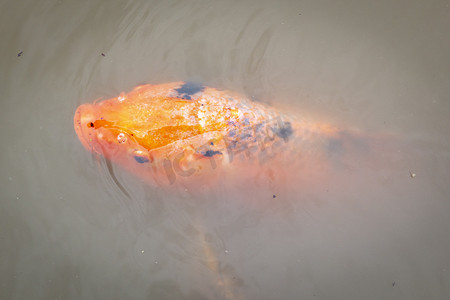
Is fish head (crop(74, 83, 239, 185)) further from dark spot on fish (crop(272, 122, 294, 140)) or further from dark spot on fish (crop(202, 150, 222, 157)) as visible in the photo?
dark spot on fish (crop(272, 122, 294, 140))

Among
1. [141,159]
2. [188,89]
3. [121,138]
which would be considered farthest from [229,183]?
[121,138]

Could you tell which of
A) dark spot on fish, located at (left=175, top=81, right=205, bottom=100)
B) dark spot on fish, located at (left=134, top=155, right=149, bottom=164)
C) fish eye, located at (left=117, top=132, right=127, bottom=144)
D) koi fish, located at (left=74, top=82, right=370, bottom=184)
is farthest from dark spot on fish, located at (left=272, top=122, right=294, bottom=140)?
fish eye, located at (left=117, top=132, right=127, bottom=144)

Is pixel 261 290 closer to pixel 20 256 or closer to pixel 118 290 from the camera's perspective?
pixel 118 290

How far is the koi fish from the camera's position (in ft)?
8.45

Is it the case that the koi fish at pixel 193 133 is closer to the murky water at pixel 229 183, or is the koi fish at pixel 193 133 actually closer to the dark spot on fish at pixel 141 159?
the dark spot on fish at pixel 141 159

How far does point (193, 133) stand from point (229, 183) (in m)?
0.65

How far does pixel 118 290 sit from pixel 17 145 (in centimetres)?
167

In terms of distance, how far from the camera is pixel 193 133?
2586 millimetres

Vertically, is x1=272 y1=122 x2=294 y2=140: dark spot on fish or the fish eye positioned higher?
the fish eye

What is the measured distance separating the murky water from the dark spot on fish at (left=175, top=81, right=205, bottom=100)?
325 mm

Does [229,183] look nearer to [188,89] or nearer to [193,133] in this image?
[193,133]

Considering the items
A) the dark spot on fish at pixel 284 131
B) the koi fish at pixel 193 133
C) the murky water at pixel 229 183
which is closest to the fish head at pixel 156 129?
the koi fish at pixel 193 133

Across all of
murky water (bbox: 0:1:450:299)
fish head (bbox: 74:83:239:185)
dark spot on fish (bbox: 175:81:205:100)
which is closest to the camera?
fish head (bbox: 74:83:239:185)

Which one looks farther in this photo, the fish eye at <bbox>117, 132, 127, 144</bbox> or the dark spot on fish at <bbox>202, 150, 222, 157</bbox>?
the dark spot on fish at <bbox>202, 150, 222, 157</bbox>
